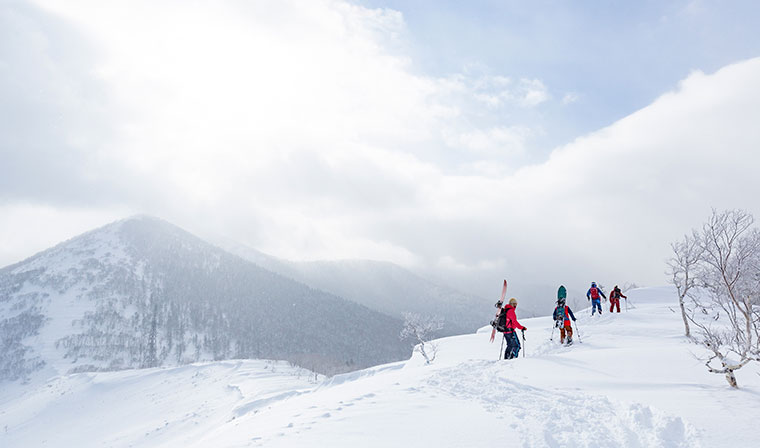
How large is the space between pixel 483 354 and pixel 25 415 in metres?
58.9

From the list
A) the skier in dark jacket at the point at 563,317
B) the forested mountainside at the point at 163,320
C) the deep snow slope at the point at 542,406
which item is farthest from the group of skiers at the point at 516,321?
the forested mountainside at the point at 163,320

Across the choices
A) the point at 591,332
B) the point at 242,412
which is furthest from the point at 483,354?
the point at 242,412

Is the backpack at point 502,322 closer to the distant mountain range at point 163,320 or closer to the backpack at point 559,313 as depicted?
the backpack at point 559,313

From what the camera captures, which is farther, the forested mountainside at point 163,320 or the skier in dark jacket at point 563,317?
the forested mountainside at point 163,320

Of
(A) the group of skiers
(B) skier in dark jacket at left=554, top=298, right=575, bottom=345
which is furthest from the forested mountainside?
(B) skier in dark jacket at left=554, top=298, right=575, bottom=345

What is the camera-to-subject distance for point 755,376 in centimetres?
1044

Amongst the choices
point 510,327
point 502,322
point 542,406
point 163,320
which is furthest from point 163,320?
point 542,406

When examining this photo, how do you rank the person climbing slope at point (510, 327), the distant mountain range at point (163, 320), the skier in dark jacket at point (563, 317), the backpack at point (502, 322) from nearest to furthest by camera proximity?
1. the person climbing slope at point (510, 327)
2. the backpack at point (502, 322)
3. the skier in dark jacket at point (563, 317)
4. the distant mountain range at point (163, 320)

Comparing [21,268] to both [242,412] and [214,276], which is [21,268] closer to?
[214,276]

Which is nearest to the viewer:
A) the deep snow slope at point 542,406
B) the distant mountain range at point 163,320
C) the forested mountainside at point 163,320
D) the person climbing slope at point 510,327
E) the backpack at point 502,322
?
the deep snow slope at point 542,406

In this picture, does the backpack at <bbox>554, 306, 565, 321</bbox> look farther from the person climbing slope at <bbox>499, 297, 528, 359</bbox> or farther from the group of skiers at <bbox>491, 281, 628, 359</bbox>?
the person climbing slope at <bbox>499, 297, 528, 359</bbox>

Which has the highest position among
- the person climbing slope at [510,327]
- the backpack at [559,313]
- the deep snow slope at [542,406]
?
the backpack at [559,313]

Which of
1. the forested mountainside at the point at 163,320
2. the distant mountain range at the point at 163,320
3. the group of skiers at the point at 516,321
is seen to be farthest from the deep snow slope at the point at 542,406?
the distant mountain range at the point at 163,320

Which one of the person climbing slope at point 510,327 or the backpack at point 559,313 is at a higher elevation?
the backpack at point 559,313
